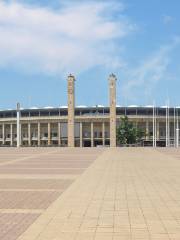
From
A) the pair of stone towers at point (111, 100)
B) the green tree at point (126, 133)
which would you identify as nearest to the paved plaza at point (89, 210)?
the pair of stone towers at point (111, 100)

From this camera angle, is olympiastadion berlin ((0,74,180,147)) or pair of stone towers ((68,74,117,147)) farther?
olympiastadion berlin ((0,74,180,147))

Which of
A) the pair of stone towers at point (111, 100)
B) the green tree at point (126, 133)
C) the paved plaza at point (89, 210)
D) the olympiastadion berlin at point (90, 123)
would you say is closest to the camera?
the paved plaza at point (89, 210)

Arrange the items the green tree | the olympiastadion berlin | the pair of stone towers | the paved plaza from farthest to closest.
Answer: the olympiastadion berlin, the green tree, the pair of stone towers, the paved plaza

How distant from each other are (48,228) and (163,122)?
11453 cm

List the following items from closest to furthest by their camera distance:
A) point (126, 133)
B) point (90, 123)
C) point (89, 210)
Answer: point (89, 210) < point (126, 133) < point (90, 123)

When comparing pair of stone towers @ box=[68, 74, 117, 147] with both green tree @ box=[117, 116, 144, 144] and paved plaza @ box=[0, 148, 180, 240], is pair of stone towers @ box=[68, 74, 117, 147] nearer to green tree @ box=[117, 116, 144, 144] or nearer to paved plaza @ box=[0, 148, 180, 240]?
green tree @ box=[117, 116, 144, 144]

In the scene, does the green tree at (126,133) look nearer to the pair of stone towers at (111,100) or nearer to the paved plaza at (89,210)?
the pair of stone towers at (111,100)

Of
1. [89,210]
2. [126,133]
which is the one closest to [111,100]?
[126,133]

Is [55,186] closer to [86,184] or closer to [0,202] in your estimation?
[86,184]

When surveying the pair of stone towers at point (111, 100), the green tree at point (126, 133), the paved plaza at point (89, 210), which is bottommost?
the paved plaza at point (89, 210)

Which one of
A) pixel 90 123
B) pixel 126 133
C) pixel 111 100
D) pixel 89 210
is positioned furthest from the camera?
pixel 90 123

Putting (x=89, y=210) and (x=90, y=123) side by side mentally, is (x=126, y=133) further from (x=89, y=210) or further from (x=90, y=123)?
(x=89, y=210)

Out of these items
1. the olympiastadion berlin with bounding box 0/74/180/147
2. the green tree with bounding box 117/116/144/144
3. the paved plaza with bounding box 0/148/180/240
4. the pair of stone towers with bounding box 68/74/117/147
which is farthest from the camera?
the olympiastadion berlin with bounding box 0/74/180/147

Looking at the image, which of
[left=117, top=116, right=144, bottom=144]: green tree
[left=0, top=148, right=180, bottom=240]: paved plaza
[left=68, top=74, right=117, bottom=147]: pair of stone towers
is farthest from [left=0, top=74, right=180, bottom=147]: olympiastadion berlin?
[left=0, top=148, right=180, bottom=240]: paved plaza
